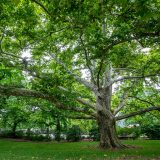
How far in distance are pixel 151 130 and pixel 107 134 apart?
50.1 ft

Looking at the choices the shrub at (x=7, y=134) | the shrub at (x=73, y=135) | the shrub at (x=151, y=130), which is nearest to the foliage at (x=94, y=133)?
the shrub at (x=73, y=135)

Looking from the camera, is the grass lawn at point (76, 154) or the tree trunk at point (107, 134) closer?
the grass lawn at point (76, 154)

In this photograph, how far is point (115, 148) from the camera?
767 inches

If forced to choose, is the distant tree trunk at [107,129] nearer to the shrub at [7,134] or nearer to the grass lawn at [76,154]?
the grass lawn at [76,154]

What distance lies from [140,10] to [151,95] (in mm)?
20321

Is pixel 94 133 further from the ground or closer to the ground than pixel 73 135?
further from the ground

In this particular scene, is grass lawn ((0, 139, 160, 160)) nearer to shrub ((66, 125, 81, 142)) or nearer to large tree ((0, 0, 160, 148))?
large tree ((0, 0, 160, 148))

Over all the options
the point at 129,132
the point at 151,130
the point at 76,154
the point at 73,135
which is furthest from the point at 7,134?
the point at 76,154

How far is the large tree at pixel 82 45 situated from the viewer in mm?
8680

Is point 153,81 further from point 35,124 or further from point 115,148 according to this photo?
point 35,124

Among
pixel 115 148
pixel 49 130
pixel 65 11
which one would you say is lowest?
pixel 115 148

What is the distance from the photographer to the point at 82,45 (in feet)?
44.4

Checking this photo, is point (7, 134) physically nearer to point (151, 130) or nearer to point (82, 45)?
point (151, 130)

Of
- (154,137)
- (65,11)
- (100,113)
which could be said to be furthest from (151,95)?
(65,11)
